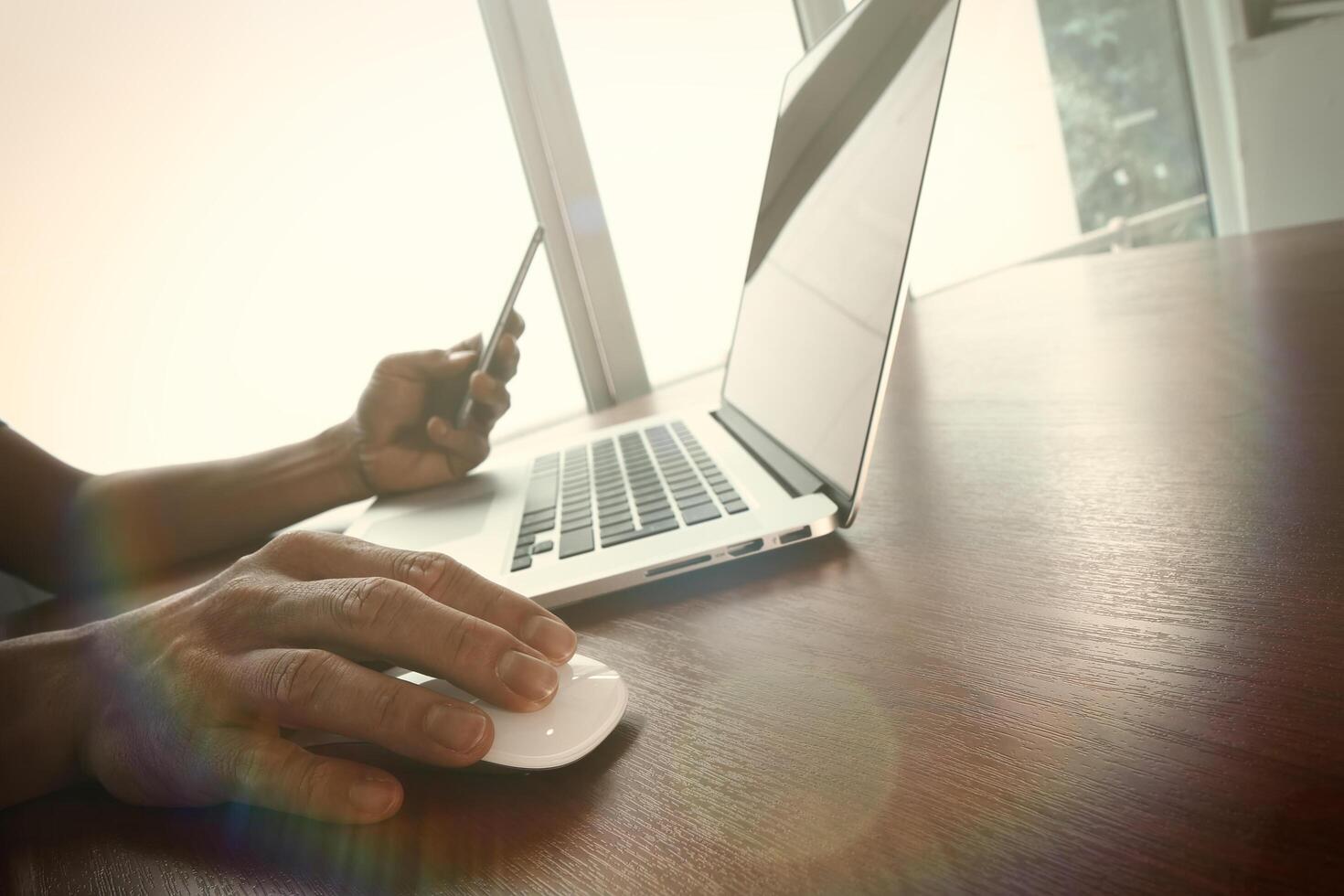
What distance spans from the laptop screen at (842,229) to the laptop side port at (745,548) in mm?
64

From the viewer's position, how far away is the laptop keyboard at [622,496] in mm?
606

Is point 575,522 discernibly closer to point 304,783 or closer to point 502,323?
point 304,783

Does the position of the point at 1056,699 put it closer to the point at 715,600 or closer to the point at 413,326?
the point at 715,600

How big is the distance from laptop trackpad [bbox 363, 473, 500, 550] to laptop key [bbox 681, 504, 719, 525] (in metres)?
0.25

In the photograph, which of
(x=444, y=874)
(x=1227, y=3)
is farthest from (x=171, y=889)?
(x=1227, y=3)

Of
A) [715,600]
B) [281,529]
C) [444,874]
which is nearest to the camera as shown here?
[444,874]

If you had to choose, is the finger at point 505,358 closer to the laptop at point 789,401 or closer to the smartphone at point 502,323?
the smartphone at point 502,323

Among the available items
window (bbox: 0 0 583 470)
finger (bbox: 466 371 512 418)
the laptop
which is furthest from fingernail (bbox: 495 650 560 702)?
window (bbox: 0 0 583 470)

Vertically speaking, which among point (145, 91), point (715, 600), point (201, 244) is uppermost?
point (145, 91)

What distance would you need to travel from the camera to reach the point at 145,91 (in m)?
1.53

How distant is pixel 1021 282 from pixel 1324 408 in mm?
1089

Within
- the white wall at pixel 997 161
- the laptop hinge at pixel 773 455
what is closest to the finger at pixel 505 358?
the laptop hinge at pixel 773 455

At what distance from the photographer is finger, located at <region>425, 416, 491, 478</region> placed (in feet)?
3.43

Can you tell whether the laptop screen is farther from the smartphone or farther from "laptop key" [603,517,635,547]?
the smartphone
